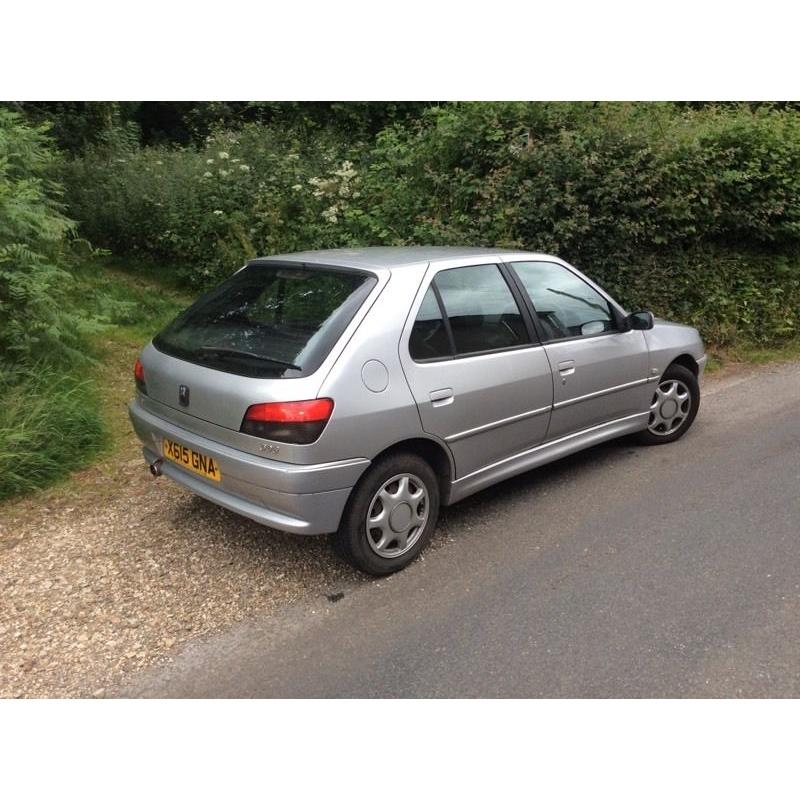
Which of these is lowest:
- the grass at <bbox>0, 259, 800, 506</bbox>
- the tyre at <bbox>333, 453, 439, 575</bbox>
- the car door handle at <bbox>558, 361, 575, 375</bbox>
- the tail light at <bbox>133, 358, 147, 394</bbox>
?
the grass at <bbox>0, 259, 800, 506</bbox>

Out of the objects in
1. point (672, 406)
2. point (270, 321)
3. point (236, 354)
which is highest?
point (270, 321)

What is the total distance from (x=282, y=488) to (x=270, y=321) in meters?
0.94

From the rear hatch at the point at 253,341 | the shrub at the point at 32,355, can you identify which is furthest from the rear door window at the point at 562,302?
the shrub at the point at 32,355

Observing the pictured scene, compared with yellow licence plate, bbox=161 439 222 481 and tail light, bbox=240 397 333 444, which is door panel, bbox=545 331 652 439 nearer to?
tail light, bbox=240 397 333 444

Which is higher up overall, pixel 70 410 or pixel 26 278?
pixel 26 278

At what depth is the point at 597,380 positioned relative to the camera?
185 inches

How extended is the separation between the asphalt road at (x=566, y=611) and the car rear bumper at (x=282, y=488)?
47 cm

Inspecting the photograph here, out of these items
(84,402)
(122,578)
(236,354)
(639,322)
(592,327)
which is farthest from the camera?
(84,402)

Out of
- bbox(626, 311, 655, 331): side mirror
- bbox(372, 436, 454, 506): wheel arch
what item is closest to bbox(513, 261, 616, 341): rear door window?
bbox(626, 311, 655, 331): side mirror

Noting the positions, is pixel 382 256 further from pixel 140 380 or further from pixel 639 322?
pixel 639 322

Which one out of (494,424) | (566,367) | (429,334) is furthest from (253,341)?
(566,367)

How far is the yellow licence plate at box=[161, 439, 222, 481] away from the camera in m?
3.53

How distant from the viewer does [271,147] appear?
35.0ft

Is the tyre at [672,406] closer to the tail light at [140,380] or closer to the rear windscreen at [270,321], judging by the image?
the rear windscreen at [270,321]
